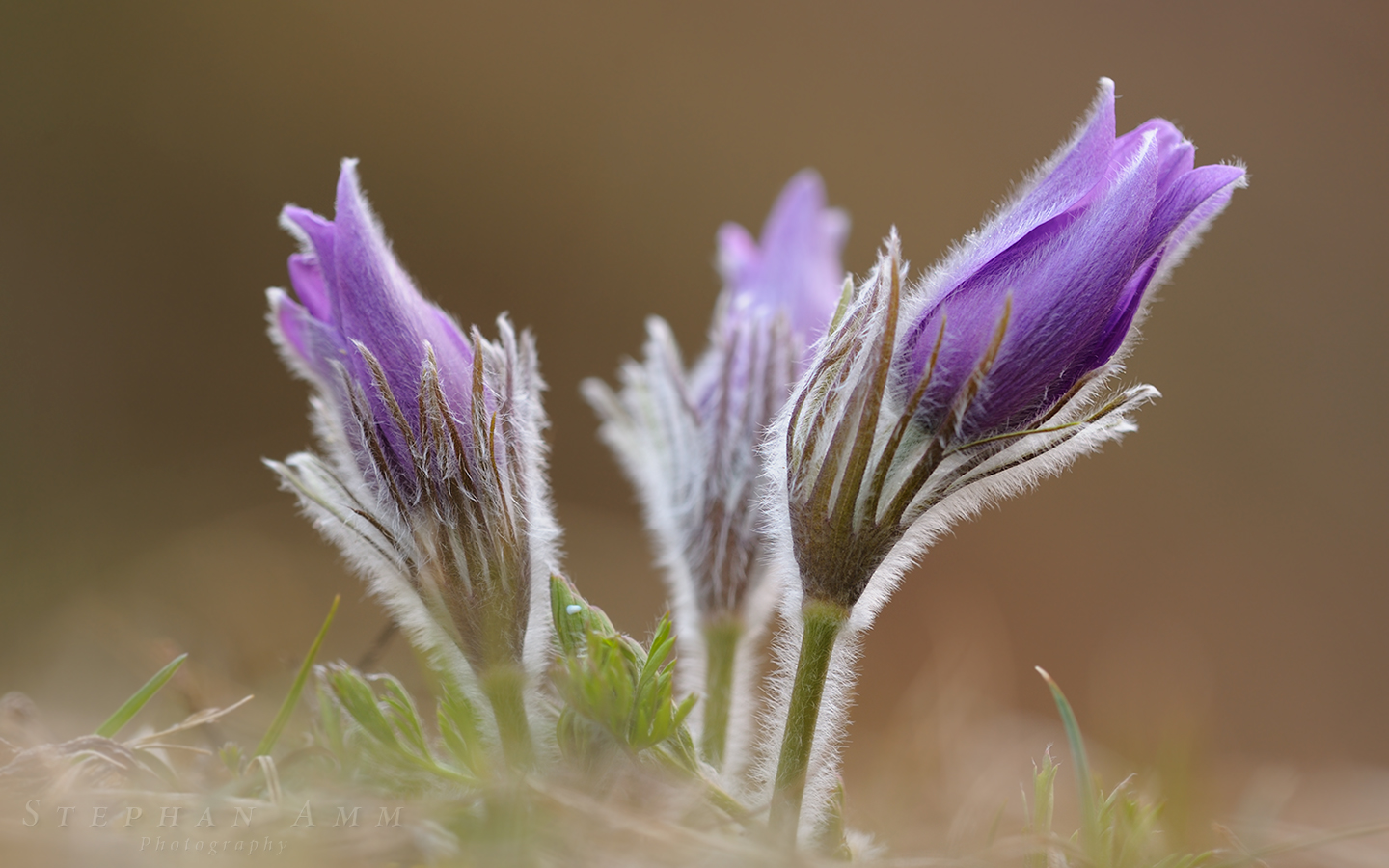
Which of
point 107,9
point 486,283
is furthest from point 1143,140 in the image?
point 107,9

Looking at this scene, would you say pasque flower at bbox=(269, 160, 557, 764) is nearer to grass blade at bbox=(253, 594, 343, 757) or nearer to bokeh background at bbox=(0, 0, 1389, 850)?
grass blade at bbox=(253, 594, 343, 757)

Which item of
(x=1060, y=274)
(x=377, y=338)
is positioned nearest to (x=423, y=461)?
(x=377, y=338)

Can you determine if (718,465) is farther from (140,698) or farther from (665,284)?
(665,284)

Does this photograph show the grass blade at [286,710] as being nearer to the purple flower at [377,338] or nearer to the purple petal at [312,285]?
the purple flower at [377,338]

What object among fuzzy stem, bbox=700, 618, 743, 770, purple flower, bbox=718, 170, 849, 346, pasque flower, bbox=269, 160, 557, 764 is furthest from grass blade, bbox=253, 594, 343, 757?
purple flower, bbox=718, 170, 849, 346

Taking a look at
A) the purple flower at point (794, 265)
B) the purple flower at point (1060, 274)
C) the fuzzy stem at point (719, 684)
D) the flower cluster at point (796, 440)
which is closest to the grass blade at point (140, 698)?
the flower cluster at point (796, 440)

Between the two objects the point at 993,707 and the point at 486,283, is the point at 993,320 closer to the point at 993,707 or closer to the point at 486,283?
the point at 993,707
